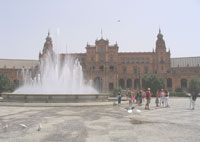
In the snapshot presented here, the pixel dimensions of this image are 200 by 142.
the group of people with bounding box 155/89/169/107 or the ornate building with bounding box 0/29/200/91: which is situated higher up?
the ornate building with bounding box 0/29/200/91

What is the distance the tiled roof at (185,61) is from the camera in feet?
292

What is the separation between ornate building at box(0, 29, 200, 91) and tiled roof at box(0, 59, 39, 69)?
9.25 meters

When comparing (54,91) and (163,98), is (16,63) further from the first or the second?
(163,98)

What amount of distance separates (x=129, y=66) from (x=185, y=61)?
91.9 ft

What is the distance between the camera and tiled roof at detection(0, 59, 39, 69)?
9414cm

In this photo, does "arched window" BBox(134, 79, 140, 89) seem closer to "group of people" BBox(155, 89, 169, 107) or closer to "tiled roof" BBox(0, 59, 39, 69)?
"tiled roof" BBox(0, 59, 39, 69)

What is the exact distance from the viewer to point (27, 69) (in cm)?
9050

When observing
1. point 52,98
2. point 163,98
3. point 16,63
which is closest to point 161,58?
point 163,98

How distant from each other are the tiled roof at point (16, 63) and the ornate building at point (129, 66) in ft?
30.3

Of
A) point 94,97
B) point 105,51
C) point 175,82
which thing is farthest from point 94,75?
point 94,97

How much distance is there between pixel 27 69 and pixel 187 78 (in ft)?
238

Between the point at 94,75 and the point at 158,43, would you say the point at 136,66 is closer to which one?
the point at 158,43

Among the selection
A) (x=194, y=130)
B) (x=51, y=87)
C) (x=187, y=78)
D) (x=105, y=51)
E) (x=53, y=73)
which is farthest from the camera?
(x=105, y=51)

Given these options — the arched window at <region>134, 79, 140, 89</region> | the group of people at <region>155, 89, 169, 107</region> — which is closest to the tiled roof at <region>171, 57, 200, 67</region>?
the arched window at <region>134, 79, 140, 89</region>
